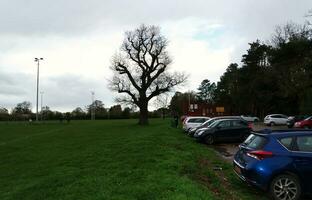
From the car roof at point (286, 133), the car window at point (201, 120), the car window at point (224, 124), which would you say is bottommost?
the car roof at point (286, 133)

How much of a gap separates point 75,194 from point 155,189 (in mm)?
1818

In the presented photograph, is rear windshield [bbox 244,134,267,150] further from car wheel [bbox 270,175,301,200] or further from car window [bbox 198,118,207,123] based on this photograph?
car window [bbox 198,118,207,123]

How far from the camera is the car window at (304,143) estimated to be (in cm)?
1128

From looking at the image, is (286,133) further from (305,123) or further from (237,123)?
(305,123)

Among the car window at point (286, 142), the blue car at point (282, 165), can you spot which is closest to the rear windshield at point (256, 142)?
the blue car at point (282, 165)

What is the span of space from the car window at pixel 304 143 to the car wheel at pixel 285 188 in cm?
77

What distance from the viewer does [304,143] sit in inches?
448

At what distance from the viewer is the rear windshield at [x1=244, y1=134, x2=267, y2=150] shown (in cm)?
1156

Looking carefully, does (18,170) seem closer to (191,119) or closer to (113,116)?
(191,119)

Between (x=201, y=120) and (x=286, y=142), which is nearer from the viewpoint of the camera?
(x=286, y=142)

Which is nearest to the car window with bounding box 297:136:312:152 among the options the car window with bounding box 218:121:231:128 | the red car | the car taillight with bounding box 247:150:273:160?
the car taillight with bounding box 247:150:273:160

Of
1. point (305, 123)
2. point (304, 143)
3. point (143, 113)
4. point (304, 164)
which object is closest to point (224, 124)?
point (304, 143)

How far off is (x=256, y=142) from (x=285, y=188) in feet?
4.67

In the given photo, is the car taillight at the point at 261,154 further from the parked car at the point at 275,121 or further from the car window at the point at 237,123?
the parked car at the point at 275,121
